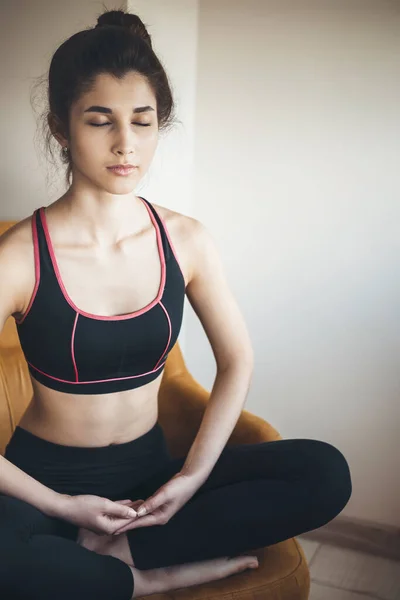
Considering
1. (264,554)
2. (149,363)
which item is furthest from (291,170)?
(264,554)

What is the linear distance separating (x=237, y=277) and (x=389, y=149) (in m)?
0.53

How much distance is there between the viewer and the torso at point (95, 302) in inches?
54.2

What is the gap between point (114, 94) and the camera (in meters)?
1.31

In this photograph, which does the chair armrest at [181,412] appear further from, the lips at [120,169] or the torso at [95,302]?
the lips at [120,169]

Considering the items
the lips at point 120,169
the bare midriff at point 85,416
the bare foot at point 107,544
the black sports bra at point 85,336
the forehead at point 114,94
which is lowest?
the bare foot at point 107,544

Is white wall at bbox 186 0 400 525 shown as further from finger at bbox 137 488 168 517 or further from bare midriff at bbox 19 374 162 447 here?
finger at bbox 137 488 168 517

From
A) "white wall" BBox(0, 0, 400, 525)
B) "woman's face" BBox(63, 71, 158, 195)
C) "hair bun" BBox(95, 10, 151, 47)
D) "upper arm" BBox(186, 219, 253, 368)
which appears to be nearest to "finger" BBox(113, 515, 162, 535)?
"upper arm" BBox(186, 219, 253, 368)

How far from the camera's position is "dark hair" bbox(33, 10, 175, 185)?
1.31 m

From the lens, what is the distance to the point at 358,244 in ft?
6.79

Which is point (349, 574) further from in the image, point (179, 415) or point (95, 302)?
point (95, 302)

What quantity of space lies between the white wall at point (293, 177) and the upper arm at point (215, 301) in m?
0.56

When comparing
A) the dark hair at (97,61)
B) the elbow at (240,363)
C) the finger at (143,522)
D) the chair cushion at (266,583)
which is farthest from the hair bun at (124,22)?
the chair cushion at (266,583)

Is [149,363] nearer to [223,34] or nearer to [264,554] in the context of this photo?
[264,554]

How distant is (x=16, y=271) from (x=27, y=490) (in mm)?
362
